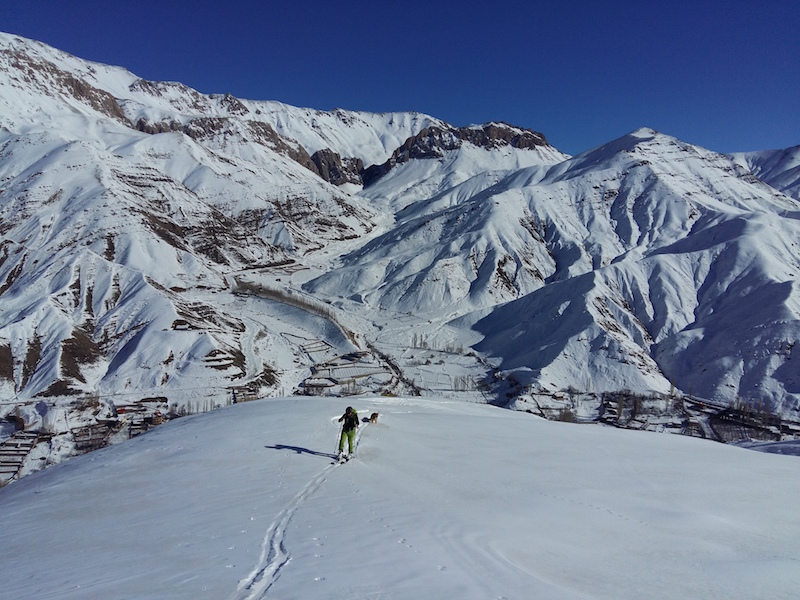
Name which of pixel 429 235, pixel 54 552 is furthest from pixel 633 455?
pixel 429 235

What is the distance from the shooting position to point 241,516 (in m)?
9.29

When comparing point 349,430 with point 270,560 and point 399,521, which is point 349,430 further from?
point 270,560

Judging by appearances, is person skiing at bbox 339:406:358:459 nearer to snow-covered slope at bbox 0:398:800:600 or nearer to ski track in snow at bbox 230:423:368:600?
snow-covered slope at bbox 0:398:800:600

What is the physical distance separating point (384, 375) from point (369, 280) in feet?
112

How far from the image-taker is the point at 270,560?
712 cm

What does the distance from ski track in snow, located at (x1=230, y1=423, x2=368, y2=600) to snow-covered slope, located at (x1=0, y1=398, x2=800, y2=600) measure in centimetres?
3

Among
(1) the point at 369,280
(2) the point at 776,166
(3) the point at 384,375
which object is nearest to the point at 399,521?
(3) the point at 384,375

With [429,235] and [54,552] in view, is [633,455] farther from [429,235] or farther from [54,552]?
[429,235]

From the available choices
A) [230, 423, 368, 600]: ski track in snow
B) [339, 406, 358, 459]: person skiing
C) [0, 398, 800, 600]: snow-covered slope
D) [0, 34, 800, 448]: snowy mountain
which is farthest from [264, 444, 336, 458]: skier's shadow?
[0, 34, 800, 448]: snowy mountain

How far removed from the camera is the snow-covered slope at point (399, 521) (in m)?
6.50

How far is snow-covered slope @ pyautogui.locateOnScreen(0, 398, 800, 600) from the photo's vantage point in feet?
21.3

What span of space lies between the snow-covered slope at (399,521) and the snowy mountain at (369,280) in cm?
3233

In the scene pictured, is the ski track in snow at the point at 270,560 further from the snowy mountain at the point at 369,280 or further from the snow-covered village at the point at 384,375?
the snowy mountain at the point at 369,280

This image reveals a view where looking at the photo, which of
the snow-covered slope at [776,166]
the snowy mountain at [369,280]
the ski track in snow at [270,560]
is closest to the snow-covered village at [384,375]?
the ski track in snow at [270,560]
